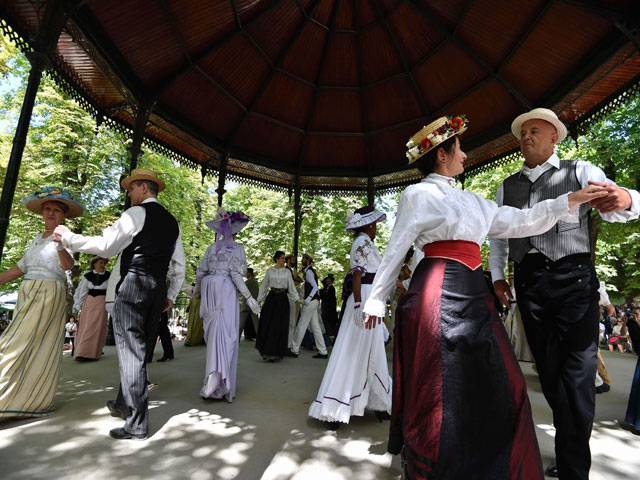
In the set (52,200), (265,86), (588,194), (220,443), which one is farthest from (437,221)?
(265,86)

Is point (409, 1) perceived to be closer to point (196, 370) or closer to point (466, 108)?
point (466, 108)

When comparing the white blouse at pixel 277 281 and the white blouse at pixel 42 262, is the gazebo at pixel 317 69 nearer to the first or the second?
the white blouse at pixel 42 262

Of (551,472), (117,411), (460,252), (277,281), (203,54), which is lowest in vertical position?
(551,472)

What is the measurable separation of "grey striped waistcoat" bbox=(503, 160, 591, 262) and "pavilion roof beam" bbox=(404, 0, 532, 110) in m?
4.03

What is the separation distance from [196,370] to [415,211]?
493cm

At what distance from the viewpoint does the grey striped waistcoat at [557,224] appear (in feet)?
8.16

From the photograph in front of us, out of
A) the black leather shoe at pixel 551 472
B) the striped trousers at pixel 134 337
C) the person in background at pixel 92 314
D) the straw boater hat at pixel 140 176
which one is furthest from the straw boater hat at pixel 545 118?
the person in background at pixel 92 314

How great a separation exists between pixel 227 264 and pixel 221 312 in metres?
0.58

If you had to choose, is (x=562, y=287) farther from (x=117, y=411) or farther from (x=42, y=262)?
(x=42, y=262)

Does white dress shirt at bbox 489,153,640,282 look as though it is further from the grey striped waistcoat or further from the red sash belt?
the red sash belt

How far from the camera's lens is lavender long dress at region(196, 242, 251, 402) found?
4195mm

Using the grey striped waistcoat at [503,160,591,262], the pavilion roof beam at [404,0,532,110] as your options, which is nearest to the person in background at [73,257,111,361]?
the grey striped waistcoat at [503,160,591,262]

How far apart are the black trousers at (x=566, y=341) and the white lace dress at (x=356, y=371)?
1.42 meters

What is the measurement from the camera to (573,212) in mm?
2150
